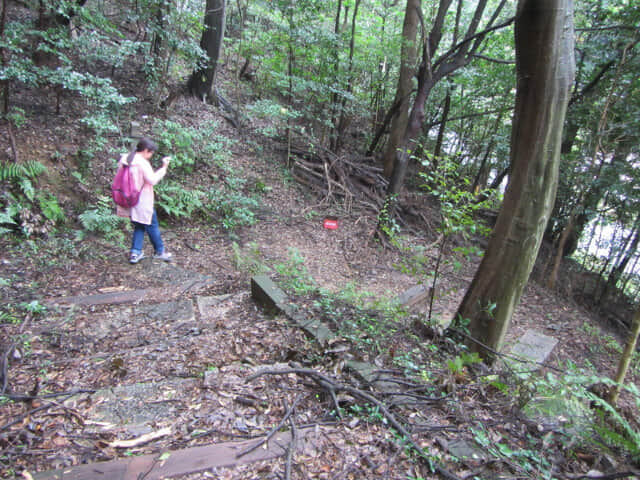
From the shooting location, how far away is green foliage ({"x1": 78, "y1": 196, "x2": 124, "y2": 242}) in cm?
577

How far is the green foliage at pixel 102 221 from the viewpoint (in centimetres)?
577

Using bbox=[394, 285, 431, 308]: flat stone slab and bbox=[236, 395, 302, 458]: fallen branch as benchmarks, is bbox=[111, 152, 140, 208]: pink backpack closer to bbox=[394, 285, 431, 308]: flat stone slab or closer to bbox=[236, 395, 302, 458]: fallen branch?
bbox=[236, 395, 302, 458]: fallen branch

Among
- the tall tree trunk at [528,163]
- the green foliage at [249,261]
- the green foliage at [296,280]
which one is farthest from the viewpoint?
the green foliage at [249,261]

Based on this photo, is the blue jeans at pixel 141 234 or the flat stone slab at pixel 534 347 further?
the flat stone slab at pixel 534 347

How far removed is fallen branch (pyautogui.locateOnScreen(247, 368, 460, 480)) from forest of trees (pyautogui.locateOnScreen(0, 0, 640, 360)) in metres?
2.02

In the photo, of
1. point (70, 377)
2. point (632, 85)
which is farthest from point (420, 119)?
point (70, 377)

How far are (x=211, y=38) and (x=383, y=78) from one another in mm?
5886

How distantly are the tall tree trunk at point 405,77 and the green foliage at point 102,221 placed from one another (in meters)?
7.51

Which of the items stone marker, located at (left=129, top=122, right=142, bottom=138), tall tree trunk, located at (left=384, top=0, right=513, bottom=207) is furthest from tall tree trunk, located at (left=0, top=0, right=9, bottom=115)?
tall tree trunk, located at (left=384, top=0, right=513, bottom=207)

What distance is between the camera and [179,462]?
1888 millimetres

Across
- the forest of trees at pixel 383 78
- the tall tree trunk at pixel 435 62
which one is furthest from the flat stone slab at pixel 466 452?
the tall tree trunk at pixel 435 62

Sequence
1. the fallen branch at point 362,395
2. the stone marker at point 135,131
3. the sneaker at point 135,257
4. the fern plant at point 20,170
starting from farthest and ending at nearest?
the stone marker at point 135,131, the sneaker at point 135,257, the fern plant at point 20,170, the fallen branch at point 362,395

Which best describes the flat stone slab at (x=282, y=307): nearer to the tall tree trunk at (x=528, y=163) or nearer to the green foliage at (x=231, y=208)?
the tall tree trunk at (x=528, y=163)

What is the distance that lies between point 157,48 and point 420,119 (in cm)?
676
